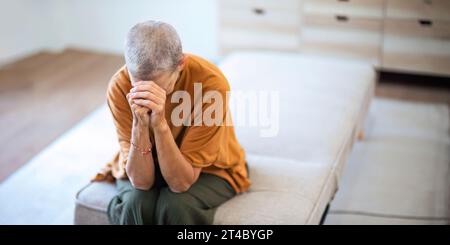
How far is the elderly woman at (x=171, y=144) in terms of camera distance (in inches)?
51.6

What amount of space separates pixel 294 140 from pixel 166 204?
0.64 m

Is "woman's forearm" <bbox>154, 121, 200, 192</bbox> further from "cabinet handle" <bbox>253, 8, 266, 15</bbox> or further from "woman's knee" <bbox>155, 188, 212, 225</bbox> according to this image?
"cabinet handle" <bbox>253, 8, 266, 15</bbox>

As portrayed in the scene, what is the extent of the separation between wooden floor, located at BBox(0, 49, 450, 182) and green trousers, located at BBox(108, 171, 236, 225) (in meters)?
0.97

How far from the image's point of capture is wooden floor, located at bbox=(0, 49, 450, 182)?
2514 mm

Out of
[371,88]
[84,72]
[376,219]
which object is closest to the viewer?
[376,219]

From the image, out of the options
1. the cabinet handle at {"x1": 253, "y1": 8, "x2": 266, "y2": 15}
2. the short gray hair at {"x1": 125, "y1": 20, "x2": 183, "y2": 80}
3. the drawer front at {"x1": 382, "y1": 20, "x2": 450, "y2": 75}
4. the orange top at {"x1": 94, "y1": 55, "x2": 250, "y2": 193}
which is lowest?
the drawer front at {"x1": 382, "y1": 20, "x2": 450, "y2": 75}

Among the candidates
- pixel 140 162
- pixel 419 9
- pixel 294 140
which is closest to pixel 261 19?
pixel 419 9

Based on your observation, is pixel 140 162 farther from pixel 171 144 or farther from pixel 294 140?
pixel 294 140

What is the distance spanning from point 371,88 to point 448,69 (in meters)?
0.77

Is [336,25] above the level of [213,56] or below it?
above

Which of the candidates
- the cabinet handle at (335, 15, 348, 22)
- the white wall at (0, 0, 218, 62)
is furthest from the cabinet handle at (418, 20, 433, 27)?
the white wall at (0, 0, 218, 62)

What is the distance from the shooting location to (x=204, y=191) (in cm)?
147
